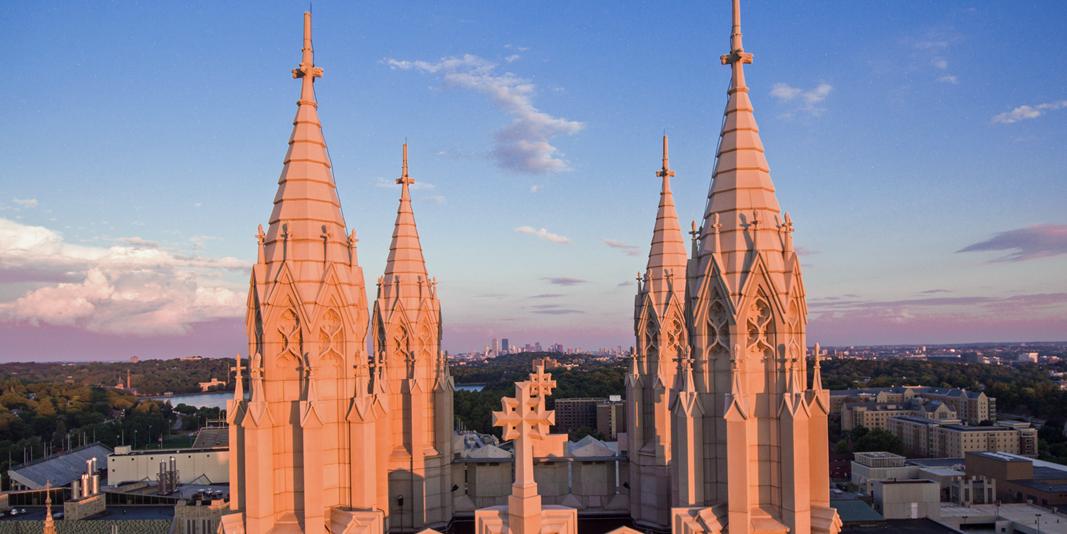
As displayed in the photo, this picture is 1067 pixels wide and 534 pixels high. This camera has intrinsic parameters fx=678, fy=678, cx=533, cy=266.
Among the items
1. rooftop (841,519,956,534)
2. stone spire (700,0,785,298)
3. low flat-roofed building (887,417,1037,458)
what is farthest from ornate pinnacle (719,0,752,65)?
low flat-roofed building (887,417,1037,458)

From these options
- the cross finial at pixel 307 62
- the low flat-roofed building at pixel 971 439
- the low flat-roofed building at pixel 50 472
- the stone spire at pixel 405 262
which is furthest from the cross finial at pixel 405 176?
the low flat-roofed building at pixel 971 439

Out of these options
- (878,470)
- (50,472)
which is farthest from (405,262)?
(50,472)

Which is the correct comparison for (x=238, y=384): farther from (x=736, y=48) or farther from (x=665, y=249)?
(x=665, y=249)

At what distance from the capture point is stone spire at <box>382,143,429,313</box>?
2008 centimetres

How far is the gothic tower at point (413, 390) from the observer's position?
63.9 feet

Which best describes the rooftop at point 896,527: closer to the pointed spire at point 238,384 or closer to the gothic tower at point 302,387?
the gothic tower at point 302,387

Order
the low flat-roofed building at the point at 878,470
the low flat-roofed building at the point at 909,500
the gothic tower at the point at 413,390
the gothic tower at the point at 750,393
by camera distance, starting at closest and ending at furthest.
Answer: the gothic tower at the point at 750,393 < the gothic tower at the point at 413,390 < the low flat-roofed building at the point at 909,500 < the low flat-roofed building at the point at 878,470

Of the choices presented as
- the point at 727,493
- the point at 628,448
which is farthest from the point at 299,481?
the point at 628,448

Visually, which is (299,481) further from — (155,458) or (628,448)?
(155,458)

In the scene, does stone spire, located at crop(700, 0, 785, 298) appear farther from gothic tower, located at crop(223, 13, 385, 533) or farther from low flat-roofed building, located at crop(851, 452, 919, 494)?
low flat-roofed building, located at crop(851, 452, 919, 494)

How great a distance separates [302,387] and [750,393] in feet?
26.6

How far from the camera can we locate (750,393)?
1222cm

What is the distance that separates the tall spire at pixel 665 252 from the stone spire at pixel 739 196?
722 centimetres

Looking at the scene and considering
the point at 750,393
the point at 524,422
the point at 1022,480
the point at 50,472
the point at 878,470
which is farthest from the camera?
the point at 50,472
